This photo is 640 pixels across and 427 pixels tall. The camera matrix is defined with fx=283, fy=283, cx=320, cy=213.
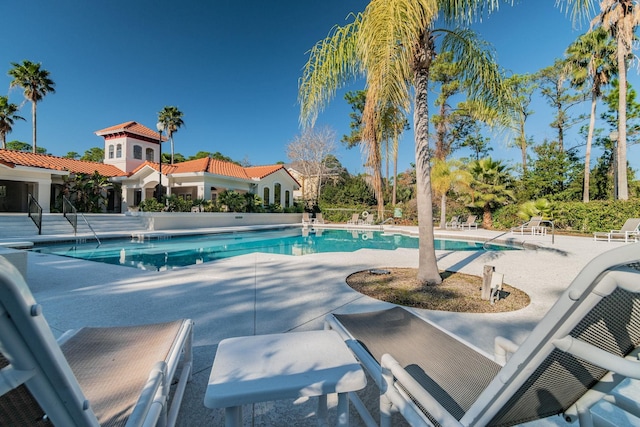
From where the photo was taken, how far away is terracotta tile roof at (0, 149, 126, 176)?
16.0 m

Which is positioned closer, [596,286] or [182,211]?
[596,286]

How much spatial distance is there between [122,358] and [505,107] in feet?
25.4

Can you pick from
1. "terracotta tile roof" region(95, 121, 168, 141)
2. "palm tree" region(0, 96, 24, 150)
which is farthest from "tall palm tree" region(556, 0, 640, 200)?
"palm tree" region(0, 96, 24, 150)

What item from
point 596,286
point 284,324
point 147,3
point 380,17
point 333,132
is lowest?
point 284,324

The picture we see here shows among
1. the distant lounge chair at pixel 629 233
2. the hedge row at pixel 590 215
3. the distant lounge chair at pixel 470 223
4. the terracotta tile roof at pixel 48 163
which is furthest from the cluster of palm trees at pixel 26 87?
the distant lounge chair at pixel 629 233

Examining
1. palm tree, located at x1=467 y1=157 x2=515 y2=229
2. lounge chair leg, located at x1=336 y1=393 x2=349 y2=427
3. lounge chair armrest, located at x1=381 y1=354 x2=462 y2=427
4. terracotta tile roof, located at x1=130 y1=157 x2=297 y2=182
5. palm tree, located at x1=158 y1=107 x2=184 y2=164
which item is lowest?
lounge chair leg, located at x1=336 y1=393 x2=349 y2=427

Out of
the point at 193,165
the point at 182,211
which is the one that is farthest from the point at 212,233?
the point at 193,165

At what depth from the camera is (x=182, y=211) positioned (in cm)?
1892

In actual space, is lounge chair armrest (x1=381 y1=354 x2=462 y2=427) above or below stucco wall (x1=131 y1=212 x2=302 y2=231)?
below

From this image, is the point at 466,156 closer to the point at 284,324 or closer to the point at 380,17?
the point at 380,17

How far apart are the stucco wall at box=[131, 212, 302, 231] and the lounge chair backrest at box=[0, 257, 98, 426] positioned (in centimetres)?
1790

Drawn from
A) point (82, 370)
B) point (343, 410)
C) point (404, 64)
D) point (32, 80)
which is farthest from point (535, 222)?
point (32, 80)

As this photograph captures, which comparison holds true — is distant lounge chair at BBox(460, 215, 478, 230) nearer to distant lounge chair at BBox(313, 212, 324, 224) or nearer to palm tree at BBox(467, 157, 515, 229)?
palm tree at BBox(467, 157, 515, 229)

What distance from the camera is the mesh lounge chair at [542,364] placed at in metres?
0.85
